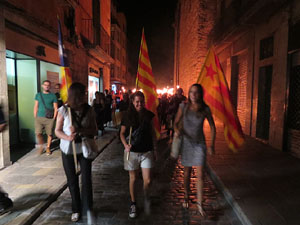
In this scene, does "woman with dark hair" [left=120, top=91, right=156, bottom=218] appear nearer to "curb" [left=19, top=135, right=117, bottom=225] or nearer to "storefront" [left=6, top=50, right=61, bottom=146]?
"curb" [left=19, top=135, right=117, bottom=225]

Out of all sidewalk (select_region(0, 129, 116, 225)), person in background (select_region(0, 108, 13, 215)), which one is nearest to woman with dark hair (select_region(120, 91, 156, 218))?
sidewalk (select_region(0, 129, 116, 225))

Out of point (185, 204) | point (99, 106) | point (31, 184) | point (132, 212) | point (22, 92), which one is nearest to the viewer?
point (132, 212)

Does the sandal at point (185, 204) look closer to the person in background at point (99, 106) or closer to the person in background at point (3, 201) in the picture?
the person in background at point (3, 201)

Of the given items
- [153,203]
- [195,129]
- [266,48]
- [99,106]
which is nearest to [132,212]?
[153,203]

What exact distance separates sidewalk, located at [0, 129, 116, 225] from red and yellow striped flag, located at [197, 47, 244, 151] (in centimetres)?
335

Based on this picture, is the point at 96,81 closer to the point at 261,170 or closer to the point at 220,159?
the point at 220,159

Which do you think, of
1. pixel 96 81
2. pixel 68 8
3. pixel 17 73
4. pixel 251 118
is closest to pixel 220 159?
pixel 251 118

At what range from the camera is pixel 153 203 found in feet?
Answer: 14.0

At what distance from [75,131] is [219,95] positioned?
248 cm

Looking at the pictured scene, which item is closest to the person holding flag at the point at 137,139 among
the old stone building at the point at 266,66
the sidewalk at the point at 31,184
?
the sidewalk at the point at 31,184

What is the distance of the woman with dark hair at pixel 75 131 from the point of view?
3.41 m

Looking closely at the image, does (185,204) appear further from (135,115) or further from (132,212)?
(135,115)

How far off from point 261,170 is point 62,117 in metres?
4.78

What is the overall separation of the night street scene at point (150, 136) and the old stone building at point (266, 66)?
Result: 0.15ft
